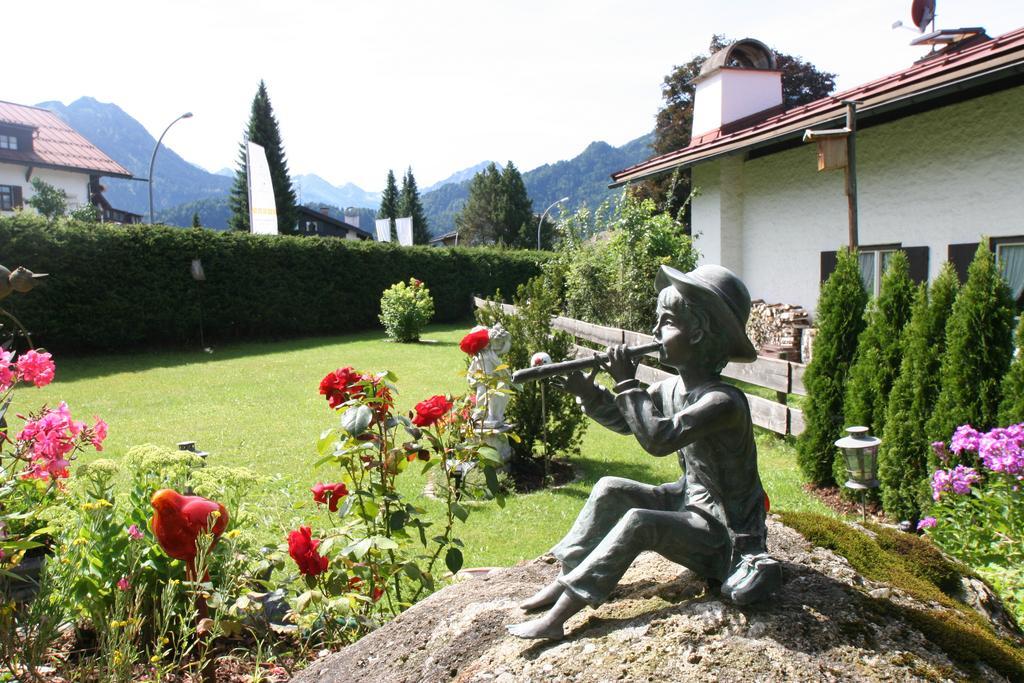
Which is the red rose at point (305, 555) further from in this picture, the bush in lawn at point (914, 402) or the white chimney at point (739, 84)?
the white chimney at point (739, 84)

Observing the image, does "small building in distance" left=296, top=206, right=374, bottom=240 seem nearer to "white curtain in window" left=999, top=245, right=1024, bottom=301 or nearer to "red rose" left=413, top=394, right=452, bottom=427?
"white curtain in window" left=999, top=245, right=1024, bottom=301

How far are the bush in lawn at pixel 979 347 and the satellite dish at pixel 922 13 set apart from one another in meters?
8.37

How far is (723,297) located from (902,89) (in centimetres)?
794

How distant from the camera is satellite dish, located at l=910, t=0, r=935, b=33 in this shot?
36.2 ft

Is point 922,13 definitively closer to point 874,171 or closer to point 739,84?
point 874,171

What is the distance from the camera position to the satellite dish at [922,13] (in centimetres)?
1105

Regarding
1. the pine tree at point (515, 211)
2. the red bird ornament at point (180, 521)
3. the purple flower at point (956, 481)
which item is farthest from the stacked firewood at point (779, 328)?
the pine tree at point (515, 211)

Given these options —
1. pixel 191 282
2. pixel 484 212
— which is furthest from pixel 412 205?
pixel 191 282

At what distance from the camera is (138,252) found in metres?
15.7

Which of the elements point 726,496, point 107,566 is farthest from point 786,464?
point 107,566

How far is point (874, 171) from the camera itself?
10.2 meters

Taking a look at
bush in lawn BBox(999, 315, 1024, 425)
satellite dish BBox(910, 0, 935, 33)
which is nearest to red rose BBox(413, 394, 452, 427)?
bush in lawn BBox(999, 315, 1024, 425)

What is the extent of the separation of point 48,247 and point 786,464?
574 inches

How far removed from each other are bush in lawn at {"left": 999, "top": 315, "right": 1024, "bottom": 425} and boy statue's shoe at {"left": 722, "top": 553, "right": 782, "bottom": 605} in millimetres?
3482
